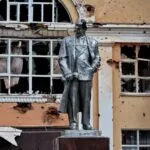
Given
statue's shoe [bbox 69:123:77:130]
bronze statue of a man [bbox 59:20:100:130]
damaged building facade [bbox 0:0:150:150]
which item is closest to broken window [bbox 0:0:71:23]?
damaged building facade [bbox 0:0:150:150]

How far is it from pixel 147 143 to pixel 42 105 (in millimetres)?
3092

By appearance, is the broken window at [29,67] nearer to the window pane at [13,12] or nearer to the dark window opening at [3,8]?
the window pane at [13,12]

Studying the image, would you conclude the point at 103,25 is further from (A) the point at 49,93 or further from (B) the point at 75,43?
(B) the point at 75,43

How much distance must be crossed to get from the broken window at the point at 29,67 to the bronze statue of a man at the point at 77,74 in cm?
638

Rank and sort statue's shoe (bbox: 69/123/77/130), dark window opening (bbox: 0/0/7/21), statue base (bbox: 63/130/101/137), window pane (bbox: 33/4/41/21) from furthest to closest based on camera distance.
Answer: window pane (bbox: 33/4/41/21) → dark window opening (bbox: 0/0/7/21) → statue's shoe (bbox: 69/123/77/130) → statue base (bbox: 63/130/101/137)

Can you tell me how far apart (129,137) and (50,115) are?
2.29 metres

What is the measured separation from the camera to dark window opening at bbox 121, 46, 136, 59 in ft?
67.1

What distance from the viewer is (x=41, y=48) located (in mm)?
20125

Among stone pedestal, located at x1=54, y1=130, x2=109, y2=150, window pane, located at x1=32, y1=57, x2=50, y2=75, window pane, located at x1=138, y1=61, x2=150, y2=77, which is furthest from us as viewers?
window pane, located at x1=138, y1=61, x2=150, y2=77

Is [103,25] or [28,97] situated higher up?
[103,25]

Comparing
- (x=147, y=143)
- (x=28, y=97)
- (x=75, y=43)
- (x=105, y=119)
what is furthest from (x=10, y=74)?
(x=75, y=43)

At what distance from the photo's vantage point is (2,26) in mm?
19984

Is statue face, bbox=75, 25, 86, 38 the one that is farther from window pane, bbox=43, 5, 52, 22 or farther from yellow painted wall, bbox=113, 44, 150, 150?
window pane, bbox=43, 5, 52, 22

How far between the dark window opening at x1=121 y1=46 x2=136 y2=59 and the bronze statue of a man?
22.5 feet
